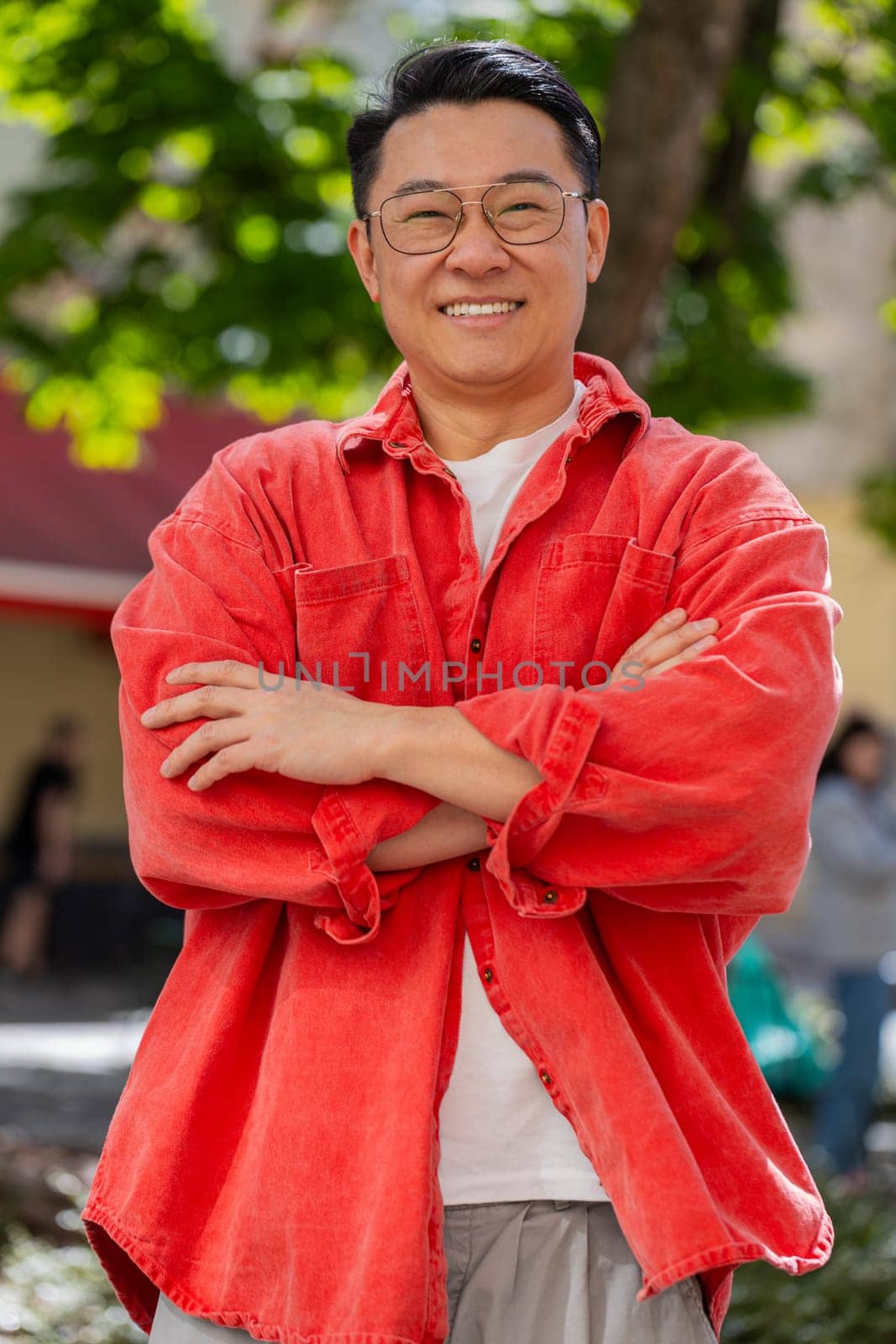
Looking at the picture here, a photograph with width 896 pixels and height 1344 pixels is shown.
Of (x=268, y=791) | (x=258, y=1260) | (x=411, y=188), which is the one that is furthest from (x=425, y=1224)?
(x=411, y=188)

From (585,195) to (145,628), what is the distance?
863 millimetres

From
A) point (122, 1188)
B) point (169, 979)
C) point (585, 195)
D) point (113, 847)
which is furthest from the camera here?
point (113, 847)

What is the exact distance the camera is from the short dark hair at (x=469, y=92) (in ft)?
7.24

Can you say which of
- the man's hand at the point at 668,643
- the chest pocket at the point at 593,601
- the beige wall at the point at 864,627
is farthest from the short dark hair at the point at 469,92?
the beige wall at the point at 864,627

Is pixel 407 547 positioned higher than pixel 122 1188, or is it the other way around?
pixel 407 547

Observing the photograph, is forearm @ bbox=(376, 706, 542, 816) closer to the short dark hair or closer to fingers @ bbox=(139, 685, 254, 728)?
fingers @ bbox=(139, 685, 254, 728)

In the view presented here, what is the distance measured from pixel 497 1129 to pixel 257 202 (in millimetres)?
5708

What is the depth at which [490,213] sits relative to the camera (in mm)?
2189

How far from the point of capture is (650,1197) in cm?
190

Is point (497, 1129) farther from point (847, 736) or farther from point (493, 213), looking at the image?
point (847, 736)

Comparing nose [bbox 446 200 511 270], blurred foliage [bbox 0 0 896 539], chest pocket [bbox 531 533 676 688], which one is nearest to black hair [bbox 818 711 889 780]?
blurred foliage [bbox 0 0 896 539]

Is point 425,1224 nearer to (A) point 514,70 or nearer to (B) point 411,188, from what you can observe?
(B) point 411,188

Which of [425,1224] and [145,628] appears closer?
[425,1224]

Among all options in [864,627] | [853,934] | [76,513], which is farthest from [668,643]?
[864,627]
